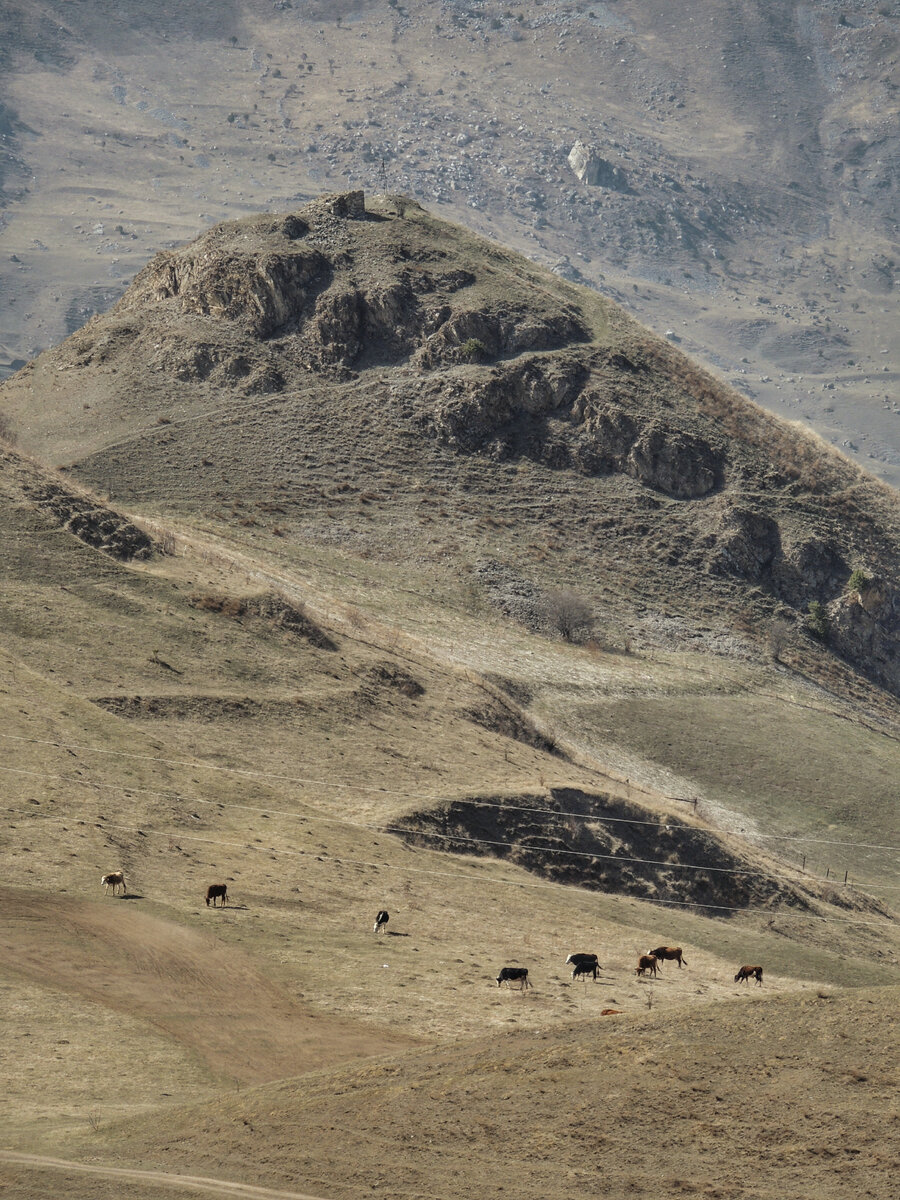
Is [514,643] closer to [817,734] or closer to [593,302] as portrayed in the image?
[817,734]

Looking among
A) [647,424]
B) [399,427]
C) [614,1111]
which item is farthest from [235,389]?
[614,1111]

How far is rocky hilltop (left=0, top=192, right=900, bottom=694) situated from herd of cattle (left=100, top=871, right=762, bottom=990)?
54.7m

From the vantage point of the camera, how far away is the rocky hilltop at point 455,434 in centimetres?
10119

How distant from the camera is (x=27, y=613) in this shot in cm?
5959

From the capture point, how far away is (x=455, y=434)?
110m

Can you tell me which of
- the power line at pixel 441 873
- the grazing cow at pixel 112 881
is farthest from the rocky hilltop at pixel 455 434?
the grazing cow at pixel 112 881

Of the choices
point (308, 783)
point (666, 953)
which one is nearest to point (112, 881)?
point (308, 783)

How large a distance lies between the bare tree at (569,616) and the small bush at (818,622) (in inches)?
697

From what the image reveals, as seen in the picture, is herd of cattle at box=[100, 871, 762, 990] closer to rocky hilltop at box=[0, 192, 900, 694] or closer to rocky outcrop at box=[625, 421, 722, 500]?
rocky hilltop at box=[0, 192, 900, 694]

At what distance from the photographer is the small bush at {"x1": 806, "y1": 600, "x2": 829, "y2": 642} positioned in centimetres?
10212

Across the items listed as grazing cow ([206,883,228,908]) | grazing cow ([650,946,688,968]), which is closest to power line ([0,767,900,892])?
grazing cow ([206,883,228,908])

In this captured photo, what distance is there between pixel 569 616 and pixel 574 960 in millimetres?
54228

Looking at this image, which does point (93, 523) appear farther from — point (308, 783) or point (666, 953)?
point (666, 953)

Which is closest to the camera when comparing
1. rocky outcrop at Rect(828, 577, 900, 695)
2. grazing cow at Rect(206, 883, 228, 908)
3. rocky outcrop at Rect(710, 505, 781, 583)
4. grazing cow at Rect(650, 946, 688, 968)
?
grazing cow at Rect(206, 883, 228, 908)
